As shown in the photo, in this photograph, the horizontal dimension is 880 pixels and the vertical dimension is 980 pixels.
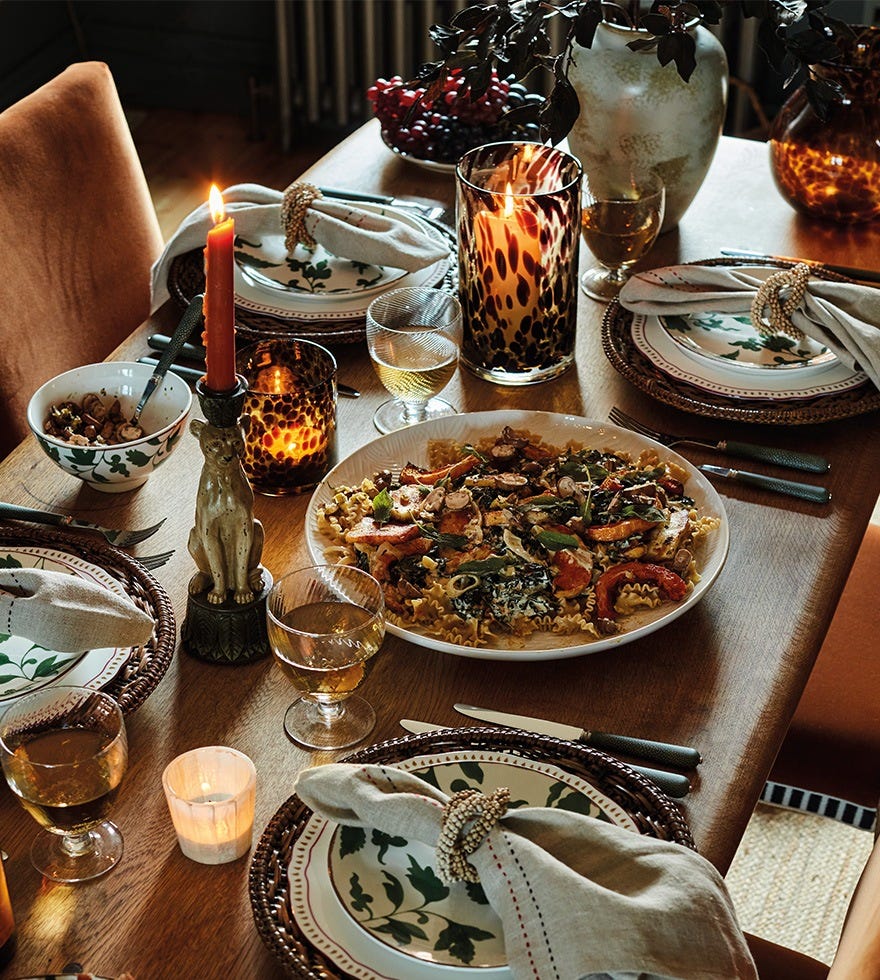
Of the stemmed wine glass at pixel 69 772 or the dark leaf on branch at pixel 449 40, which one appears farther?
the dark leaf on branch at pixel 449 40

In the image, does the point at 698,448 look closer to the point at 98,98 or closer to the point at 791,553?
the point at 791,553

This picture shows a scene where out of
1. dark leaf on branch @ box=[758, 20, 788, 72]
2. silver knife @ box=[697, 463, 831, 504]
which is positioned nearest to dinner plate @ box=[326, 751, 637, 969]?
silver knife @ box=[697, 463, 831, 504]

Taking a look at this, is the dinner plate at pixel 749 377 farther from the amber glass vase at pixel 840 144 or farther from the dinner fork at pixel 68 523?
the dinner fork at pixel 68 523

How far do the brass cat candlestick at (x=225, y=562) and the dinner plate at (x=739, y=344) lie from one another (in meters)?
0.63

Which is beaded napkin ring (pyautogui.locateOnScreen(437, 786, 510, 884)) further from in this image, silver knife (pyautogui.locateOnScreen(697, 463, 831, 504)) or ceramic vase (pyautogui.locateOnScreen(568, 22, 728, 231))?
ceramic vase (pyautogui.locateOnScreen(568, 22, 728, 231))

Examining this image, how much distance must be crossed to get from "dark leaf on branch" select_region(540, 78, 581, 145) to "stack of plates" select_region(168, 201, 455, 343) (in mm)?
209

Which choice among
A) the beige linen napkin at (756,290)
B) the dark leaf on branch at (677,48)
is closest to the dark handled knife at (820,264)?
the beige linen napkin at (756,290)

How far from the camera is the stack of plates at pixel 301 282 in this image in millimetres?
1492

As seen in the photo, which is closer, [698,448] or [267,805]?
[267,805]

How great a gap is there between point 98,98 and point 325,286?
1.98ft

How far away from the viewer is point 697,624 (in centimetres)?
109

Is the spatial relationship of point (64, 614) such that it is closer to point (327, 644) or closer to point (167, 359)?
point (327, 644)

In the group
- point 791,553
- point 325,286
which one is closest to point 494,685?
point 791,553

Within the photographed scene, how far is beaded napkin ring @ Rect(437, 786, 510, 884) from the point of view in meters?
0.80
